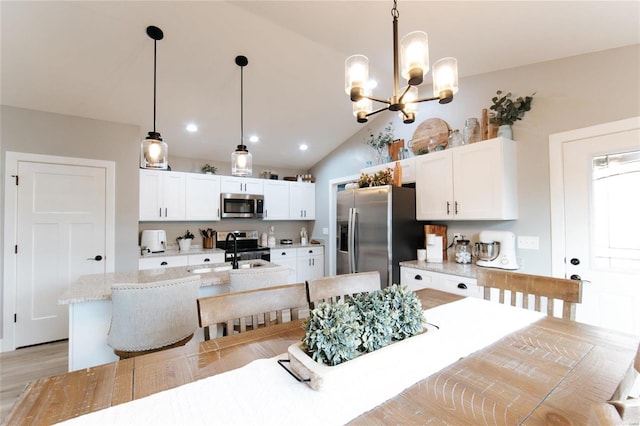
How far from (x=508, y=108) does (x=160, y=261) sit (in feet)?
14.5

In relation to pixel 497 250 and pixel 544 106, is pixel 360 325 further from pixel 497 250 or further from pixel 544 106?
pixel 544 106

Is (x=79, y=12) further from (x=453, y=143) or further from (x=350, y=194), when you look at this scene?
(x=453, y=143)

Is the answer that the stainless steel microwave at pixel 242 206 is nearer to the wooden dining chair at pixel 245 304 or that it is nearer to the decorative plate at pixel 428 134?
the decorative plate at pixel 428 134

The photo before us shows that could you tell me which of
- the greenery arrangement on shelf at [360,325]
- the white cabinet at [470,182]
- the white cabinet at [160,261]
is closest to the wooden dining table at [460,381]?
the greenery arrangement on shelf at [360,325]

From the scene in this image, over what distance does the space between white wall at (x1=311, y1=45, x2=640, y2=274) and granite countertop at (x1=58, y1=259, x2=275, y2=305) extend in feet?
8.61

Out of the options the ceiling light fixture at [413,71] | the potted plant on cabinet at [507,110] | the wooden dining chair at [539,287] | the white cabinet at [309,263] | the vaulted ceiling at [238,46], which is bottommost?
the white cabinet at [309,263]

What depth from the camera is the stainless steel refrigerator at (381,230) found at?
10.2 feet

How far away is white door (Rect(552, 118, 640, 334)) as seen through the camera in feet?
6.72

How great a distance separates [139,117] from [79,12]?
1355mm

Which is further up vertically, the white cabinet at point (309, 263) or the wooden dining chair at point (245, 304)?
the wooden dining chair at point (245, 304)

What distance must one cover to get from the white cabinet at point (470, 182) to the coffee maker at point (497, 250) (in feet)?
0.63

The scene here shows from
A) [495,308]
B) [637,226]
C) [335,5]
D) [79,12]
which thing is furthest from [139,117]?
[637,226]

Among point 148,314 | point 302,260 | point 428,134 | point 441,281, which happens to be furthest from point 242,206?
point 441,281

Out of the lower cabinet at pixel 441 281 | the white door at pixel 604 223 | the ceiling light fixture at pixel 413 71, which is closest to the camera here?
the ceiling light fixture at pixel 413 71
